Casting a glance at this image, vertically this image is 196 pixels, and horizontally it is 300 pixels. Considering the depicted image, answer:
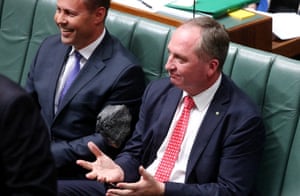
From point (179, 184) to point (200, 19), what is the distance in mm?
526

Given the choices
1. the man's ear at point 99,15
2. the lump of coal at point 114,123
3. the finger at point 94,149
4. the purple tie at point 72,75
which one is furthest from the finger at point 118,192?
the man's ear at point 99,15

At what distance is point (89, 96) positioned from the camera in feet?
7.79

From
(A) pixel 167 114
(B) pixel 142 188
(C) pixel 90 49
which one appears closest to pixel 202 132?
(A) pixel 167 114

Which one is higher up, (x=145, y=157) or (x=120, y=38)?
(x=120, y=38)

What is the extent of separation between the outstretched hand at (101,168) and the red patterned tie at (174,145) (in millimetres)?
145

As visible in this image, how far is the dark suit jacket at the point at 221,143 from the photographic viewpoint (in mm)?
2041

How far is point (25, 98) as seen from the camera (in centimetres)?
132

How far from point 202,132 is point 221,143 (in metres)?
0.07

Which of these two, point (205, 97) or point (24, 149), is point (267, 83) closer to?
point (205, 97)

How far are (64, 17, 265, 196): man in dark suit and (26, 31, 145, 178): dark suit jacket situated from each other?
0.62ft

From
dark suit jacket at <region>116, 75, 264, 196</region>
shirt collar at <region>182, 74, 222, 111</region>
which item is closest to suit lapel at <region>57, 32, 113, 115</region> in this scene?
dark suit jacket at <region>116, 75, 264, 196</region>

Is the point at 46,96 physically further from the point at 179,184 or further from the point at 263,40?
the point at 263,40

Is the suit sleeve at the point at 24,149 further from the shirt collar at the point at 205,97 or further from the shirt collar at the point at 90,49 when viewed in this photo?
the shirt collar at the point at 90,49

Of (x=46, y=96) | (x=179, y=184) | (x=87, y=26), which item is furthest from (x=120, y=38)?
(x=179, y=184)
